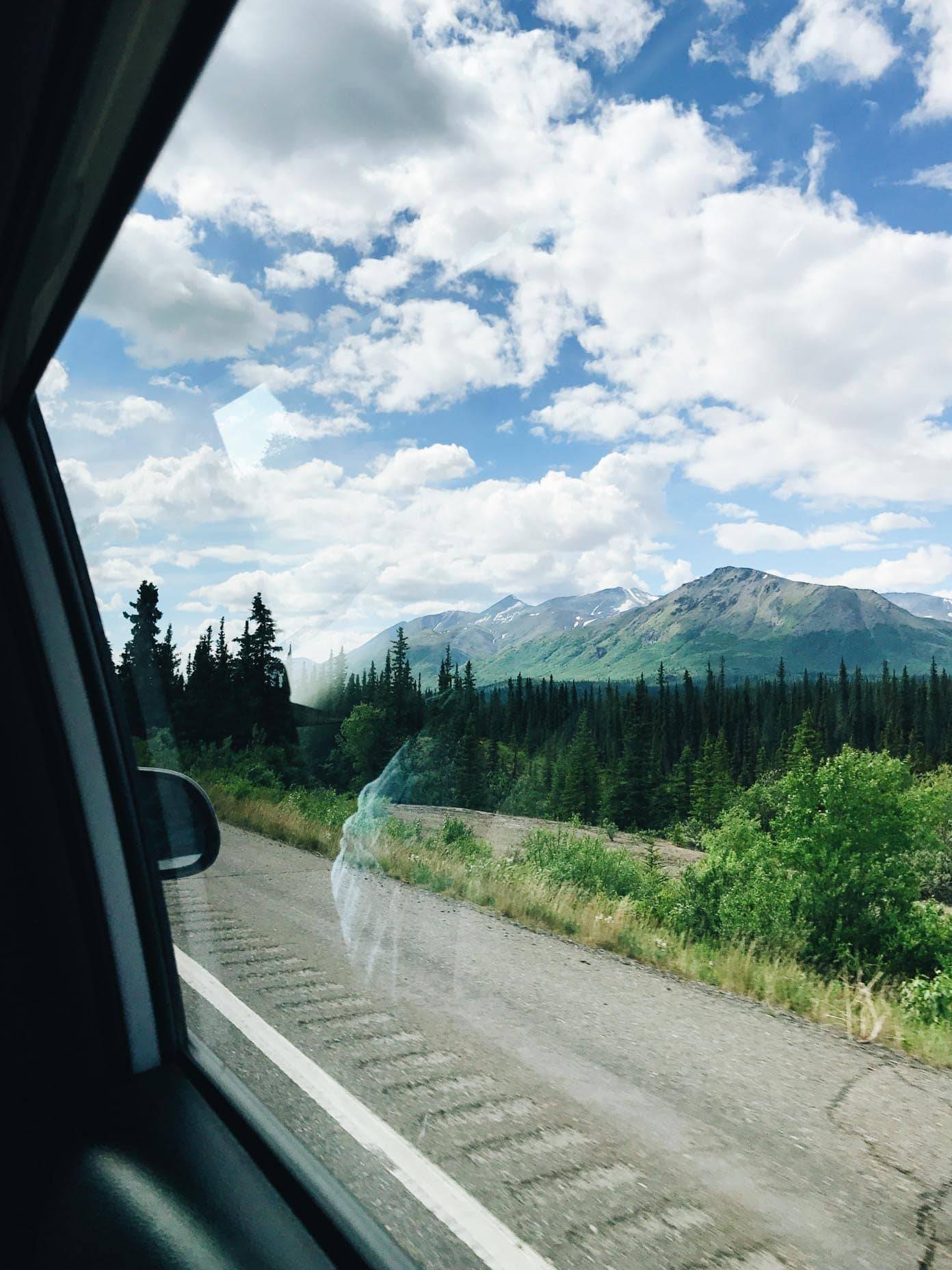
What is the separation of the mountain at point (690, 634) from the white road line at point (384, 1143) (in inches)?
41.8

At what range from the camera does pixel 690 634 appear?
7.34 feet

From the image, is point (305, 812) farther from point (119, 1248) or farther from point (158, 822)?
point (119, 1248)

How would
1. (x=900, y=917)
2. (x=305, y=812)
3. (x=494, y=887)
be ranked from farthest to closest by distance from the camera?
(x=305, y=812), (x=494, y=887), (x=900, y=917)

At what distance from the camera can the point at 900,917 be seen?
4.76ft

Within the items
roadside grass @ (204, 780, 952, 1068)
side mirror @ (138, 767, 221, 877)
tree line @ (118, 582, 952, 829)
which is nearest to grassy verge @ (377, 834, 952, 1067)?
roadside grass @ (204, 780, 952, 1068)

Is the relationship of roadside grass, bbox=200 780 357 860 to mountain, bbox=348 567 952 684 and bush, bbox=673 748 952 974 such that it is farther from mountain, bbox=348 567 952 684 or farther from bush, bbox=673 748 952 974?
bush, bbox=673 748 952 974

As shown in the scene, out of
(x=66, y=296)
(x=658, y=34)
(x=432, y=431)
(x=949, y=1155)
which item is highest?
(x=658, y=34)

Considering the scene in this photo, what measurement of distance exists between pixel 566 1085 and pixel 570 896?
24.9 inches

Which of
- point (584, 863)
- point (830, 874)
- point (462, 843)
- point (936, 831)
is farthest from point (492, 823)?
point (936, 831)

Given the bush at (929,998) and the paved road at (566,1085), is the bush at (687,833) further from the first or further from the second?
the bush at (929,998)

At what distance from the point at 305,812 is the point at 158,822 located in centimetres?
46

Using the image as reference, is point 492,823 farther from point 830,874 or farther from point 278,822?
point 830,874

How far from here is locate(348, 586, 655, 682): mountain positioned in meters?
2.39

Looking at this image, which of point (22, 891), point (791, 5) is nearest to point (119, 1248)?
point (22, 891)
